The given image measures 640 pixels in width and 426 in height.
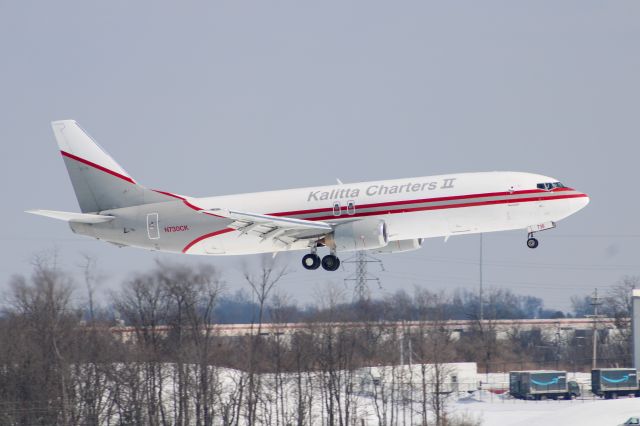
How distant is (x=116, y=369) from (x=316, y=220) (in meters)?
37.6

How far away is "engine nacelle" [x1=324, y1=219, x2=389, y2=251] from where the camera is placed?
54844 millimetres

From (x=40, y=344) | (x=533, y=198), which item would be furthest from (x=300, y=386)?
(x=533, y=198)

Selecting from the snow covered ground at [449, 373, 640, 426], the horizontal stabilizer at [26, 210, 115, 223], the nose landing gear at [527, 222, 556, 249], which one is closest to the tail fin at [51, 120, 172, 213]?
the horizontal stabilizer at [26, 210, 115, 223]

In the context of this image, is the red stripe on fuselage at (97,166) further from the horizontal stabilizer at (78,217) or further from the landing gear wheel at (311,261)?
the landing gear wheel at (311,261)

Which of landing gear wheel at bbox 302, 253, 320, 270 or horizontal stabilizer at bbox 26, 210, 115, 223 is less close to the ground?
horizontal stabilizer at bbox 26, 210, 115, 223

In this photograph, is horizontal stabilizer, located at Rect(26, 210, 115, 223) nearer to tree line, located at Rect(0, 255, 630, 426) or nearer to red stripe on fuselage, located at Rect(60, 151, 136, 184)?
red stripe on fuselage, located at Rect(60, 151, 136, 184)

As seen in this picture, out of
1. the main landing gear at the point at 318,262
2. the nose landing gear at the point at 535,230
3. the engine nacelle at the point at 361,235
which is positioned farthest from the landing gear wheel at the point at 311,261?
the nose landing gear at the point at 535,230

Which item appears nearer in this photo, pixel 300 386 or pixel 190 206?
pixel 190 206

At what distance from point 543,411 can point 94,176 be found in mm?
48421

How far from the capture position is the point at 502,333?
502 ft

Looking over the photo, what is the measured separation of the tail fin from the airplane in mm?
64

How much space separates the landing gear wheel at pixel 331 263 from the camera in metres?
57.4

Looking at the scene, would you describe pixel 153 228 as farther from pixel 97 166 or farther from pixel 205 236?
pixel 97 166

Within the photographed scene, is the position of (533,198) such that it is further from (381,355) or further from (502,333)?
(502,333)
